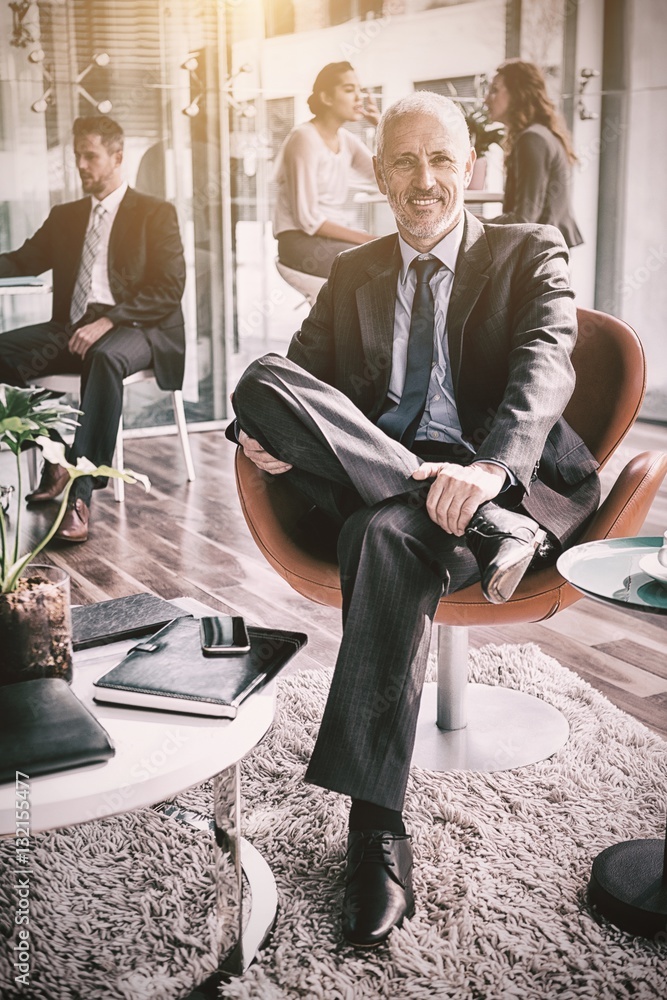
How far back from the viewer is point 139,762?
3.62 feet

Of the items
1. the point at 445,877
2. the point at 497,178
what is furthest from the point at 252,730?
the point at 497,178

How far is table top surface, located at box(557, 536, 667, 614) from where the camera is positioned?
1319 millimetres

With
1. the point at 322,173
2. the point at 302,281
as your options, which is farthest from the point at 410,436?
the point at 322,173

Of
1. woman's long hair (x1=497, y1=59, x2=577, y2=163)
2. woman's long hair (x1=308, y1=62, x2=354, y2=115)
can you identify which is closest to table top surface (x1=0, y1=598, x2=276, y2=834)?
woman's long hair (x1=497, y1=59, x2=577, y2=163)

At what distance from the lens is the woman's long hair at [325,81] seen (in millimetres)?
5102

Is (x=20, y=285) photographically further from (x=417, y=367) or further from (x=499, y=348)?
(x=499, y=348)

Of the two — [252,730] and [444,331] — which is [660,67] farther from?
[252,730]

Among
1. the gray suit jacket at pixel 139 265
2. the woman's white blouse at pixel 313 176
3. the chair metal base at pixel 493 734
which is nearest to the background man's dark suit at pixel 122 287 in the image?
the gray suit jacket at pixel 139 265

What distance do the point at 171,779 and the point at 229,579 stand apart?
2.03m

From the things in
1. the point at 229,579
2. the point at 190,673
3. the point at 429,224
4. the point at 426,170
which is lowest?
the point at 229,579

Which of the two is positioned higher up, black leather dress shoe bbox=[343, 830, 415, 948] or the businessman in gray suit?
the businessman in gray suit

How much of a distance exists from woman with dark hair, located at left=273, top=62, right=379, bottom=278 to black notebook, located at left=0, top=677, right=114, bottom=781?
3992 millimetres

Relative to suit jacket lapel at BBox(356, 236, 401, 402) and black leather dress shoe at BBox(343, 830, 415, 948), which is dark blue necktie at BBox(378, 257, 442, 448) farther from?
black leather dress shoe at BBox(343, 830, 415, 948)

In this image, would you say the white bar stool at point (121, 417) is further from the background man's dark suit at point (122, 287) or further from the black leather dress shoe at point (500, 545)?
the black leather dress shoe at point (500, 545)
